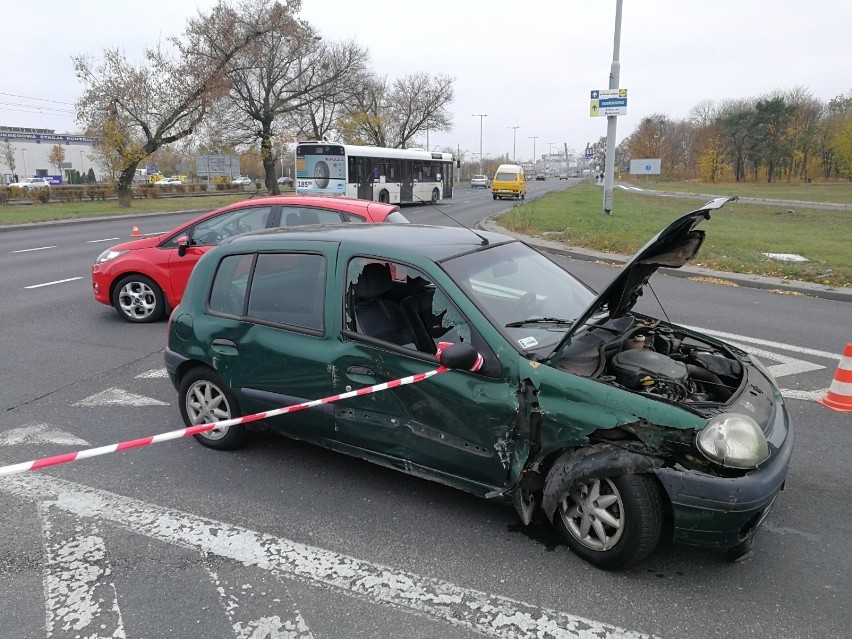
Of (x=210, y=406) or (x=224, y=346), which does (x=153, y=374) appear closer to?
(x=210, y=406)

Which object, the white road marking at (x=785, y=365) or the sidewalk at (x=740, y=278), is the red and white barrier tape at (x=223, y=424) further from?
the sidewalk at (x=740, y=278)

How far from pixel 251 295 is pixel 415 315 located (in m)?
1.13

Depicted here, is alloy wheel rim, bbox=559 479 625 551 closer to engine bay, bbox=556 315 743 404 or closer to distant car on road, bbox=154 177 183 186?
engine bay, bbox=556 315 743 404

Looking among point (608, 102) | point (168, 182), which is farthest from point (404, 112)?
point (608, 102)

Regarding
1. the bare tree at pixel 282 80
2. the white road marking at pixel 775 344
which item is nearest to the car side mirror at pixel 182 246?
the white road marking at pixel 775 344

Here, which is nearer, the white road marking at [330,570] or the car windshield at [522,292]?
the white road marking at [330,570]

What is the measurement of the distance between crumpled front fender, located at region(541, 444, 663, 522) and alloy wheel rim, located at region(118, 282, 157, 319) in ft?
22.2

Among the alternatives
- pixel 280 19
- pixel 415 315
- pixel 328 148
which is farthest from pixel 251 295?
pixel 280 19

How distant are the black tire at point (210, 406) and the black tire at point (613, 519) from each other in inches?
91.4

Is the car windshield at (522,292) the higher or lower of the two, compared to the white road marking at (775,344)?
higher

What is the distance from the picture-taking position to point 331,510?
11.9 feet

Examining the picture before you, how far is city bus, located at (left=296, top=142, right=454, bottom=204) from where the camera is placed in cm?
2867

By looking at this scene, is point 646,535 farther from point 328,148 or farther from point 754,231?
point 328,148

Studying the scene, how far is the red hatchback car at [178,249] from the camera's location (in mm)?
7840
